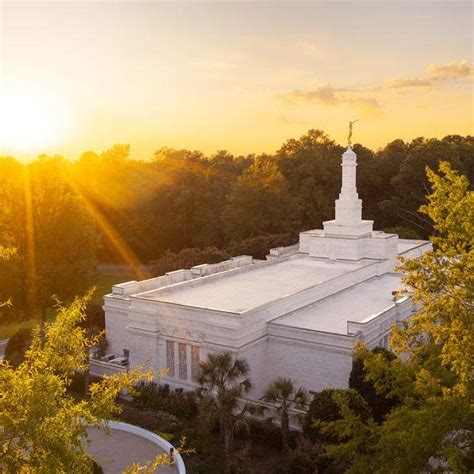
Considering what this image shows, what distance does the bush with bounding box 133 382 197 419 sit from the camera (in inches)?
1016

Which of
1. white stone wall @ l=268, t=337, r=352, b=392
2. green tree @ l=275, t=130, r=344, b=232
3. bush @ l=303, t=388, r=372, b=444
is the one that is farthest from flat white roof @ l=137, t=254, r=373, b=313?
green tree @ l=275, t=130, r=344, b=232

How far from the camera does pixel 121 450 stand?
22.3 m

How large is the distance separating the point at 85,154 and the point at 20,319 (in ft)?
181

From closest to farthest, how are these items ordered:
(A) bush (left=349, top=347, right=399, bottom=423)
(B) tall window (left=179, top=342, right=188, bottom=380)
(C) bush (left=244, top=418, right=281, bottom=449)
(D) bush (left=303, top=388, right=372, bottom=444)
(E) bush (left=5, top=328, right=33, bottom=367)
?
1. (D) bush (left=303, top=388, right=372, bottom=444)
2. (A) bush (left=349, top=347, right=399, bottom=423)
3. (C) bush (left=244, top=418, right=281, bottom=449)
4. (B) tall window (left=179, top=342, right=188, bottom=380)
5. (E) bush (left=5, top=328, right=33, bottom=367)

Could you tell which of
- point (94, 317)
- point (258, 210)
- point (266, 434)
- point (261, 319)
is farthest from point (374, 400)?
point (258, 210)

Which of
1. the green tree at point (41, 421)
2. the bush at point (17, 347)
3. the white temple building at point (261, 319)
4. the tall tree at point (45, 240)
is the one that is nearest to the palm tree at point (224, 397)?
the white temple building at point (261, 319)

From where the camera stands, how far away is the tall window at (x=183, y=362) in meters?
28.5

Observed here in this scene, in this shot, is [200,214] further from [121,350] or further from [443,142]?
[121,350]

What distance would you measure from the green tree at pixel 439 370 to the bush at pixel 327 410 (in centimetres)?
558

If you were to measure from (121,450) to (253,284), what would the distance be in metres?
15.8

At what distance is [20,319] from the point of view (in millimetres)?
41219

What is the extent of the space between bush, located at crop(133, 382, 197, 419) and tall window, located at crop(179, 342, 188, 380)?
103 centimetres

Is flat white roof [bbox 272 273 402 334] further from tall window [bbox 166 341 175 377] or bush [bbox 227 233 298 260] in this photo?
bush [bbox 227 233 298 260]

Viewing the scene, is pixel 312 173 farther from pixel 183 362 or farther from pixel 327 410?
pixel 327 410
